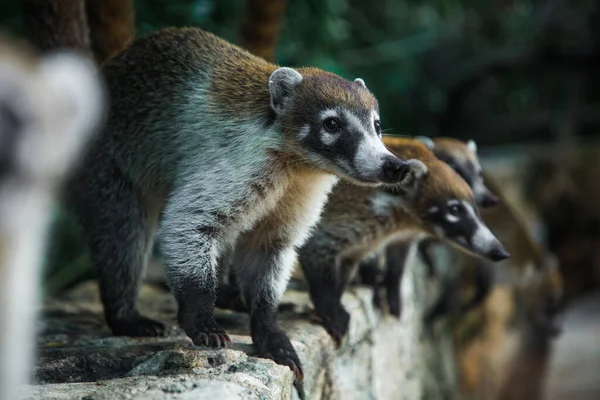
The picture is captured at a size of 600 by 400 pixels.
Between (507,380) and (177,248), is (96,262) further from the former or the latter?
(507,380)

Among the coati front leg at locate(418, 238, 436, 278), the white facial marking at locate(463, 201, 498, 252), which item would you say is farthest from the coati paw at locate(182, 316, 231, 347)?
the coati front leg at locate(418, 238, 436, 278)

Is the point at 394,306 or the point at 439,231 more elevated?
the point at 439,231

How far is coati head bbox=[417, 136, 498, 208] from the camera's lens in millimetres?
5773

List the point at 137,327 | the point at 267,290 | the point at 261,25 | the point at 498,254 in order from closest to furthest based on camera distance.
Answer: the point at 267,290, the point at 137,327, the point at 498,254, the point at 261,25

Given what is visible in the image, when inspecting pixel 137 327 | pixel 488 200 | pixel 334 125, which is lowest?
pixel 137 327

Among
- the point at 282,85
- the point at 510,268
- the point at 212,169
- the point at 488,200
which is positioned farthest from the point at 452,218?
the point at 510,268

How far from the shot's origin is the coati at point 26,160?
2.14 meters

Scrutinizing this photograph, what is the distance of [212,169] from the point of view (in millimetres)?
4160

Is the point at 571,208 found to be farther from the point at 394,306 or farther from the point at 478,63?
the point at 394,306

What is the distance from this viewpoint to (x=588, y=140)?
12250 millimetres

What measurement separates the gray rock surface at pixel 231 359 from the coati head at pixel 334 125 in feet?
3.22

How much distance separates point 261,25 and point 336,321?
227 cm

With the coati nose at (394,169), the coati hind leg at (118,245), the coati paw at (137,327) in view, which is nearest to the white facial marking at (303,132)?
the coati nose at (394,169)

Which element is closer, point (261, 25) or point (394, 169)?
point (394, 169)
